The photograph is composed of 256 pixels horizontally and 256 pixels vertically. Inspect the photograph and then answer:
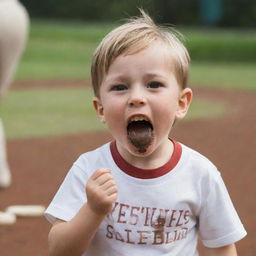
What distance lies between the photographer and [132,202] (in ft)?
8.84

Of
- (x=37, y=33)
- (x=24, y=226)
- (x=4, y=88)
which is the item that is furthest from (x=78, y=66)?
(x=24, y=226)

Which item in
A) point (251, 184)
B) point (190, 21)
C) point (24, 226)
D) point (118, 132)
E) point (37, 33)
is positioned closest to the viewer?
point (118, 132)

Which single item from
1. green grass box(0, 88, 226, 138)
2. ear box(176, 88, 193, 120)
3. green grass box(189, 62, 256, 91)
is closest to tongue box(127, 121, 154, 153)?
ear box(176, 88, 193, 120)

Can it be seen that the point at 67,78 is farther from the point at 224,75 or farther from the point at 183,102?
the point at 183,102

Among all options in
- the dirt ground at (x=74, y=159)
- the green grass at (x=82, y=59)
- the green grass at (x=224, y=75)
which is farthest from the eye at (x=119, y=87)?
the green grass at (x=82, y=59)

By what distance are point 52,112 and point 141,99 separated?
9.87 metres

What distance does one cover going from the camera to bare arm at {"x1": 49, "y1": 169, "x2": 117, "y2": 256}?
2.52m

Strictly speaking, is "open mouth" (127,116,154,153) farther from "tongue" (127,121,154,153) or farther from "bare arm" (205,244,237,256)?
"bare arm" (205,244,237,256)

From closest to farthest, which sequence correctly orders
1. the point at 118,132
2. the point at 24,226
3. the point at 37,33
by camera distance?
the point at 118,132 → the point at 24,226 → the point at 37,33

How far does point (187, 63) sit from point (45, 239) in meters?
2.66

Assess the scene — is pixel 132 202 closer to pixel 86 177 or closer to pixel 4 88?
pixel 86 177

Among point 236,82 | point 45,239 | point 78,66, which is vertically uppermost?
point 45,239

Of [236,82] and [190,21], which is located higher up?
[236,82]

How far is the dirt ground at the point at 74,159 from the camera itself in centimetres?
527
